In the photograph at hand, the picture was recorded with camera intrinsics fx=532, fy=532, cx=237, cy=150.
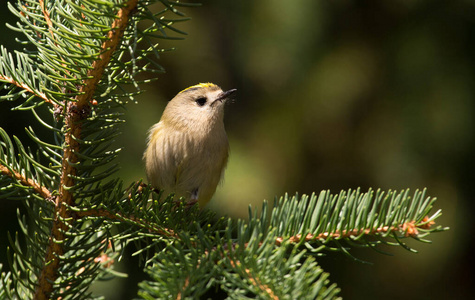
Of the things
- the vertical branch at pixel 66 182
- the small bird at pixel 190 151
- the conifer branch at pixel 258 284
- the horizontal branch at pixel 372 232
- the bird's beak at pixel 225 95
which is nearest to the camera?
the conifer branch at pixel 258 284

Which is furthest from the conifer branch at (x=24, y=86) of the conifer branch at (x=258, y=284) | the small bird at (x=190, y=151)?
the small bird at (x=190, y=151)

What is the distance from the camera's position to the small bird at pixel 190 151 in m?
2.41

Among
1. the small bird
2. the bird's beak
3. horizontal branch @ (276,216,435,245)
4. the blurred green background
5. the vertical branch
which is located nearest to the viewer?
horizontal branch @ (276,216,435,245)

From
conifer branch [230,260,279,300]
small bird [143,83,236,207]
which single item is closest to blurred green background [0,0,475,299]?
small bird [143,83,236,207]

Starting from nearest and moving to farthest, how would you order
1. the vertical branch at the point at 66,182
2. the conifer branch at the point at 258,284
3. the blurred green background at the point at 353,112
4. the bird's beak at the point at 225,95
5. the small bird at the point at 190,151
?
the conifer branch at the point at 258,284, the vertical branch at the point at 66,182, the small bird at the point at 190,151, the bird's beak at the point at 225,95, the blurred green background at the point at 353,112

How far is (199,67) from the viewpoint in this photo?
149 inches

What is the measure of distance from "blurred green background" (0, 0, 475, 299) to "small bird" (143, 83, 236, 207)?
43 cm

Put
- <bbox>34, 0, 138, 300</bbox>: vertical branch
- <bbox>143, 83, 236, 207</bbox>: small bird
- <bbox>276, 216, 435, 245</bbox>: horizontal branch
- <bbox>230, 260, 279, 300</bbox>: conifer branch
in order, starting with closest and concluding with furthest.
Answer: <bbox>230, 260, 279, 300</bbox>: conifer branch < <bbox>276, 216, 435, 245</bbox>: horizontal branch < <bbox>34, 0, 138, 300</bbox>: vertical branch < <bbox>143, 83, 236, 207</bbox>: small bird

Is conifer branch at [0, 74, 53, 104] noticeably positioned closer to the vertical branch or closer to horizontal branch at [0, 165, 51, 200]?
the vertical branch

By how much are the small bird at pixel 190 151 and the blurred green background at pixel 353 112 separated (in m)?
0.43

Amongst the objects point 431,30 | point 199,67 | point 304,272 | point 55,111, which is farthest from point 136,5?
point 199,67

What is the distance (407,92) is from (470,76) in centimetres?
37

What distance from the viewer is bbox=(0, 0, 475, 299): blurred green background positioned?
3043 mm

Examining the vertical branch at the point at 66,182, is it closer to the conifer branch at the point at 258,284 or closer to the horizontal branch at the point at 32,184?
the horizontal branch at the point at 32,184
